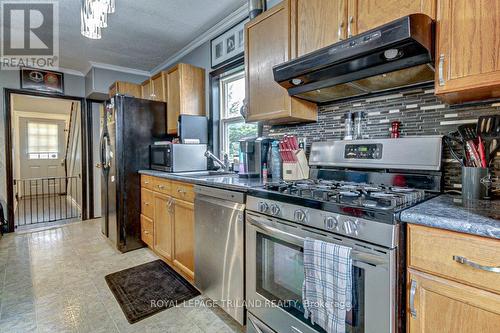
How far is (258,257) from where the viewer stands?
1.47m

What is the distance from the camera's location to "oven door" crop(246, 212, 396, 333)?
0.94 m

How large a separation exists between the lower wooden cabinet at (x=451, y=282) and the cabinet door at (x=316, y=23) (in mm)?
1171

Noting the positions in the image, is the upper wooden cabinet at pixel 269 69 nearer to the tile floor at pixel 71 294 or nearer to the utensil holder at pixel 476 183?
the utensil holder at pixel 476 183

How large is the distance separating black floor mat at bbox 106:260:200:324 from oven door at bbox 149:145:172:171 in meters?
1.01

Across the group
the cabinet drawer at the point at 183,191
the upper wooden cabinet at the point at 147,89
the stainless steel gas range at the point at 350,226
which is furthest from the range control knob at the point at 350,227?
the upper wooden cabinet at the point at 147,89

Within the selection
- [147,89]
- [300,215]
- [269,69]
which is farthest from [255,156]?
[147,89]

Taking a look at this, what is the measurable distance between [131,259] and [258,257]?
1883 mm

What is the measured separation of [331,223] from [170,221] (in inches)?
68.3

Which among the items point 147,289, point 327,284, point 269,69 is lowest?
point 147,289

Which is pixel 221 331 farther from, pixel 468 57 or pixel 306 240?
pixel 468 57

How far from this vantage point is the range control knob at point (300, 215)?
1.19m

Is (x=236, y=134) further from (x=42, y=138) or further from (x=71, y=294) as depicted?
(x=42, y=138)

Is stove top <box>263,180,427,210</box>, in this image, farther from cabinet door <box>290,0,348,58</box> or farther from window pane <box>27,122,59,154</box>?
window pane <box>27,122,59,154</box>

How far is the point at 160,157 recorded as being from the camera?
290cm
